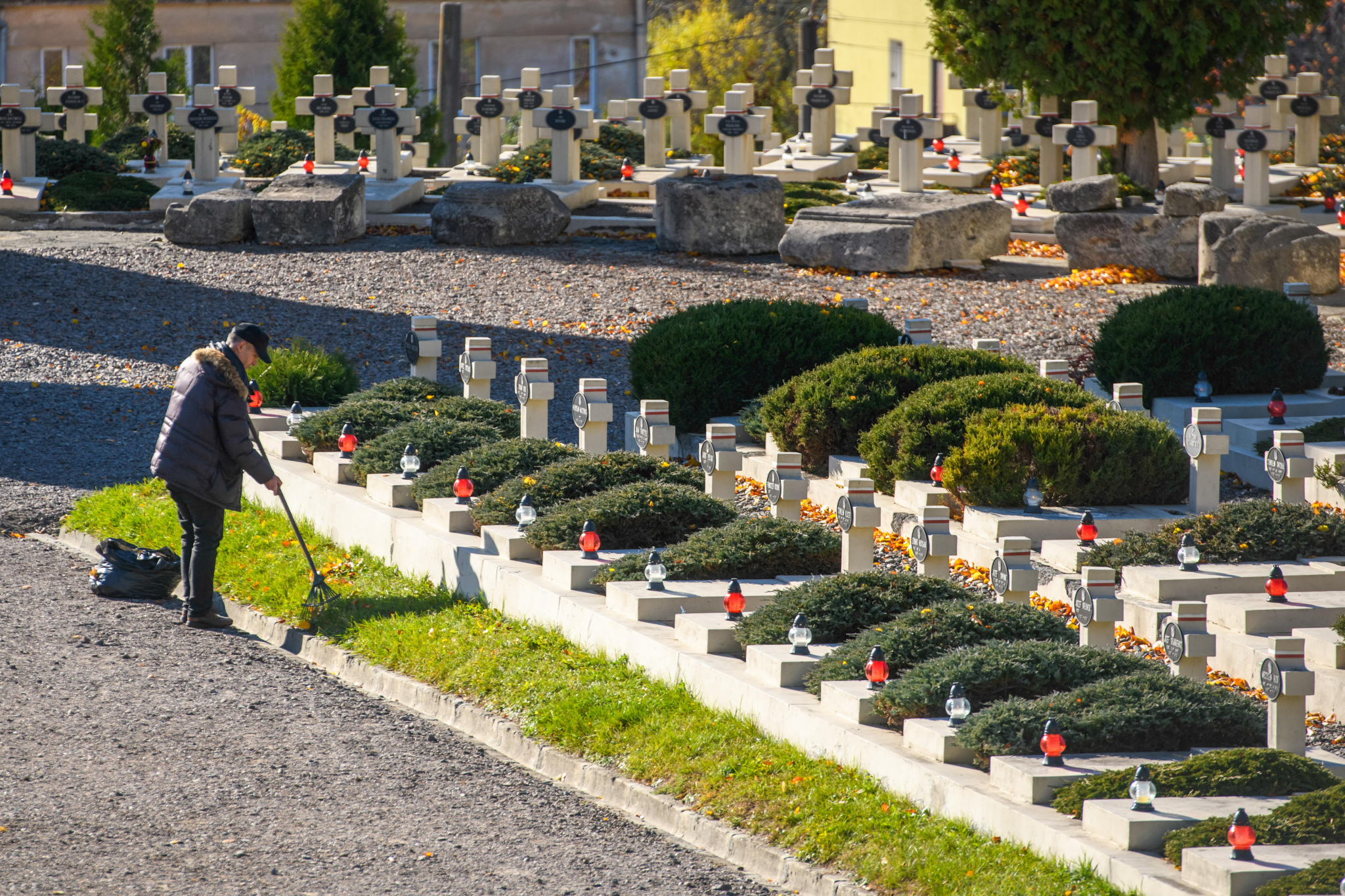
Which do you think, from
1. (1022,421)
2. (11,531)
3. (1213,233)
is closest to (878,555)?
(1022,421)

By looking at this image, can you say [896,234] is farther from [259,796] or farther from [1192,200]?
[259,796]

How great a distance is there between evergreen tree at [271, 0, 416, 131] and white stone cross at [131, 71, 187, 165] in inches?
170

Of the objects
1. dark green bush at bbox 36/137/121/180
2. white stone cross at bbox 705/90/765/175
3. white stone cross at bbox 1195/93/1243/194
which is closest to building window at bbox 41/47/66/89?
dark green bush at bbox 36/137/121/180

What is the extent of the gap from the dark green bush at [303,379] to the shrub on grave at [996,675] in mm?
6418

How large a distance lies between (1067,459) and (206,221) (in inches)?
464

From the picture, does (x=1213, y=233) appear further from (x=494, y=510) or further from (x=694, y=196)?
(x=494, y=510)

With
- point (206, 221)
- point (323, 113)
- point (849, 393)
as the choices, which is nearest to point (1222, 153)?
point (323, 113)

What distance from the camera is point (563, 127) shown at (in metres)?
20.3

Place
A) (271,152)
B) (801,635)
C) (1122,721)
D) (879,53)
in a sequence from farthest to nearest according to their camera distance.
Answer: (879,53), (271,152), (801,635), (1122,721)

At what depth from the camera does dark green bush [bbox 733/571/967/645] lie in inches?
264

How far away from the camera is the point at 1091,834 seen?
495cm

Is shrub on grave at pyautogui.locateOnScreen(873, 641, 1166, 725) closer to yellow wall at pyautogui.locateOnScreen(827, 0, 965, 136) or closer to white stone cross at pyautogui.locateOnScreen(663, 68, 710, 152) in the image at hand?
white stone cross at pyautogui.locateOnScreen(663, 68, 710, 152)

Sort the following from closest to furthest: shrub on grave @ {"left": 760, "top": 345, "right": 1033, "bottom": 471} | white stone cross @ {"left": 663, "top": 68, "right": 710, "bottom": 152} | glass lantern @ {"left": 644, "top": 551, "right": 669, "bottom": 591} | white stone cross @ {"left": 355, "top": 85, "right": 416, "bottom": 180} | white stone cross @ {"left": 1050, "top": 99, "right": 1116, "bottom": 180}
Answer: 1. glass lantern @ {"left": 644, "top": 551, "right": 669, "bottom": 591}
2. shrub on grave @ {"left": 760, "top": 345, "right": 1033, "bottom": 471}
3. white stone cross @ {"left": 1050, "top": 99, "right": 1116, "bottom": 180}
4. white stone cross @ {"left": 355, "top": 85, "right": 416, "bottom": 180}
5. white stone cross @ {"left": 663, "top": 68, "right": 710, "bottom": 152}

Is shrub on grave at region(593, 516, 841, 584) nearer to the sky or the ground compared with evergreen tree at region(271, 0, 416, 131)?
nearer to the ground
